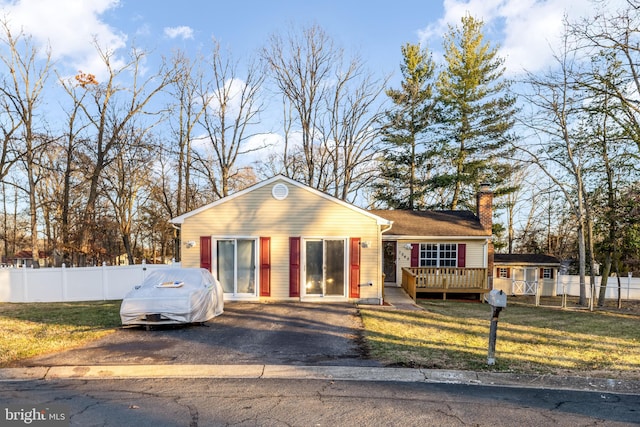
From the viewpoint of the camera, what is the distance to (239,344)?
7762 millimetres

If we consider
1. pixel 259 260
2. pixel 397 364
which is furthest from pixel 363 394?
pixel 259 260

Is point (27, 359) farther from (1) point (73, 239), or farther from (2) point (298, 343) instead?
(1) point (73, 239)

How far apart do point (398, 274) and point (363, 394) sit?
14.8 metres

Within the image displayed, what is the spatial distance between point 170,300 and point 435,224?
1445 cm

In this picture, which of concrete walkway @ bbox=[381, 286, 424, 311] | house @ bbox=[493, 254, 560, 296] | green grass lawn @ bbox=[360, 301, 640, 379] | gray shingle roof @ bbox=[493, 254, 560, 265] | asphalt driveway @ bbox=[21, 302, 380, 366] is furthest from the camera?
gray shingle roof @ bbox=[493, 254, 560, 265]

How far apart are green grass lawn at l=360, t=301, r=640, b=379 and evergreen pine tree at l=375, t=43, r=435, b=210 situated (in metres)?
17.6


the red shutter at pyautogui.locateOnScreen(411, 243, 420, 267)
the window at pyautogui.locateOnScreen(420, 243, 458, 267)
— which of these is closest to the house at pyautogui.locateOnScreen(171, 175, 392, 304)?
the red shutter at pyautogui.locateOnScreen(411, 243, 420, 267)

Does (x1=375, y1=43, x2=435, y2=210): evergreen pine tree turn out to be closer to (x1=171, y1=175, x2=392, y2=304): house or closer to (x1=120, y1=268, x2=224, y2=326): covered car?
(x1=171, y1=175, x2=392, y2=304): house

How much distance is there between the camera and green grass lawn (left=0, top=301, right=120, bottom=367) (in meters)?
7.32

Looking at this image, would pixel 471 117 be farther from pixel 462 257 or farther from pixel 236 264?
pixel 236 264

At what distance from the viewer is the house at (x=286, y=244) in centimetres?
1347

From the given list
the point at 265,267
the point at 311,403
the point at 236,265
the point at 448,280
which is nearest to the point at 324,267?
the point at 265,267

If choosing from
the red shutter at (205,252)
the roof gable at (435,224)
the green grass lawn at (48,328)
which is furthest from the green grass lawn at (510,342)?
the roof gable at (435,224)

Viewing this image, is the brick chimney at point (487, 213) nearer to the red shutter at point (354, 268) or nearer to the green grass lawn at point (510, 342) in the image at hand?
the green grass lawn at point (510, 342)
